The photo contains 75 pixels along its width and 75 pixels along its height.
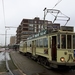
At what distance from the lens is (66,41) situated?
1239cm

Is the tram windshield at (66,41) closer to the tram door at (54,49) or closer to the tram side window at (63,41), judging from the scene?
the tram side window at (63,41)

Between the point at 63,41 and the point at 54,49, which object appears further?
the point at 54,49

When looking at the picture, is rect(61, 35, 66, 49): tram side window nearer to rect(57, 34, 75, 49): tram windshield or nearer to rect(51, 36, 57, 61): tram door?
rect(57, 34, 75, 49): tram windshield

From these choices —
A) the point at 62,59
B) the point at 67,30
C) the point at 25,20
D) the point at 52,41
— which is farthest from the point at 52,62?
the point at 25,20

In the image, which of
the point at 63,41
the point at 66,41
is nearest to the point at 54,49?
the point at 63,41

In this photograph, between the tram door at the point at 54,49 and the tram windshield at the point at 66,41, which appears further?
the tram door at the point at 54,49

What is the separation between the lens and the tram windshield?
12328 millimetres

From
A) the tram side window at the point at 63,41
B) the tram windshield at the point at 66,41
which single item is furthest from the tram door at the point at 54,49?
the tram side window at the point at 63,41

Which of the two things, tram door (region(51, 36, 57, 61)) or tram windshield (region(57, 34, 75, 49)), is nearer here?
tram windshield (region(57, 34, 75, 49))

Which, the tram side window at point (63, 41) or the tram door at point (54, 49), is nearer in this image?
the tram side window at point (63, 41)

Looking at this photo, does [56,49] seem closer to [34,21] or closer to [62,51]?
[62,51]

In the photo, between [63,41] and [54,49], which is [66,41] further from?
[54,49]

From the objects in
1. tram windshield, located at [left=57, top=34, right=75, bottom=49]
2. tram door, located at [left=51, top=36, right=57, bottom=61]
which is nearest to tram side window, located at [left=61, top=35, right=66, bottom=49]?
tram windshield, located at [left=57, top=34, right=75, bottom=49]

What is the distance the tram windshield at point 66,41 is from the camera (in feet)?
40.4
